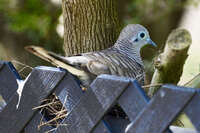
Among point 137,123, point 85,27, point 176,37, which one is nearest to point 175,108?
point 137,123

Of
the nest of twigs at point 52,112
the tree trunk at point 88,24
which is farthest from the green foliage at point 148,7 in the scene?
the nest of twigs at point 52,112

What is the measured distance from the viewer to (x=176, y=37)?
2043 mm

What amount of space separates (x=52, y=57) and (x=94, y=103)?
1.17ft

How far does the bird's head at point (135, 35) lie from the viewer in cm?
294

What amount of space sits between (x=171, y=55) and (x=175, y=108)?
490mm

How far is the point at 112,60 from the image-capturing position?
2.66m

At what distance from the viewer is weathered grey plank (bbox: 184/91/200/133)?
1.65m

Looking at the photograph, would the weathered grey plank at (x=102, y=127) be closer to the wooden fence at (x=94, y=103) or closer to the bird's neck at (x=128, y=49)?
the wooden fence at (x=94, y=103)

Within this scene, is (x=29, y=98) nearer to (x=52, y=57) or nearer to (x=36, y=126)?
(x=36, y=126)

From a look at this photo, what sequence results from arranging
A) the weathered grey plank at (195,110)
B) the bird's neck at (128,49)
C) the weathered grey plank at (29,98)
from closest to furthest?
the weathered grey plank at (195,110)
the weathered grey plank at (29,98)
the bird's neck at (128,49)

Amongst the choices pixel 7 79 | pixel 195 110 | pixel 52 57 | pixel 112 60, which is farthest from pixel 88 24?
pixel 195 110

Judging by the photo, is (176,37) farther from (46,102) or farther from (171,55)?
(46,102)

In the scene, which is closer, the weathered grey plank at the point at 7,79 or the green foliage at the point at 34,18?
the weathered grey plank at the point at 7,79

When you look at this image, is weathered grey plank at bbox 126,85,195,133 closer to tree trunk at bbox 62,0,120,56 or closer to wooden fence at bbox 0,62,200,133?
wooden fence at bbox 0,62,200,133
